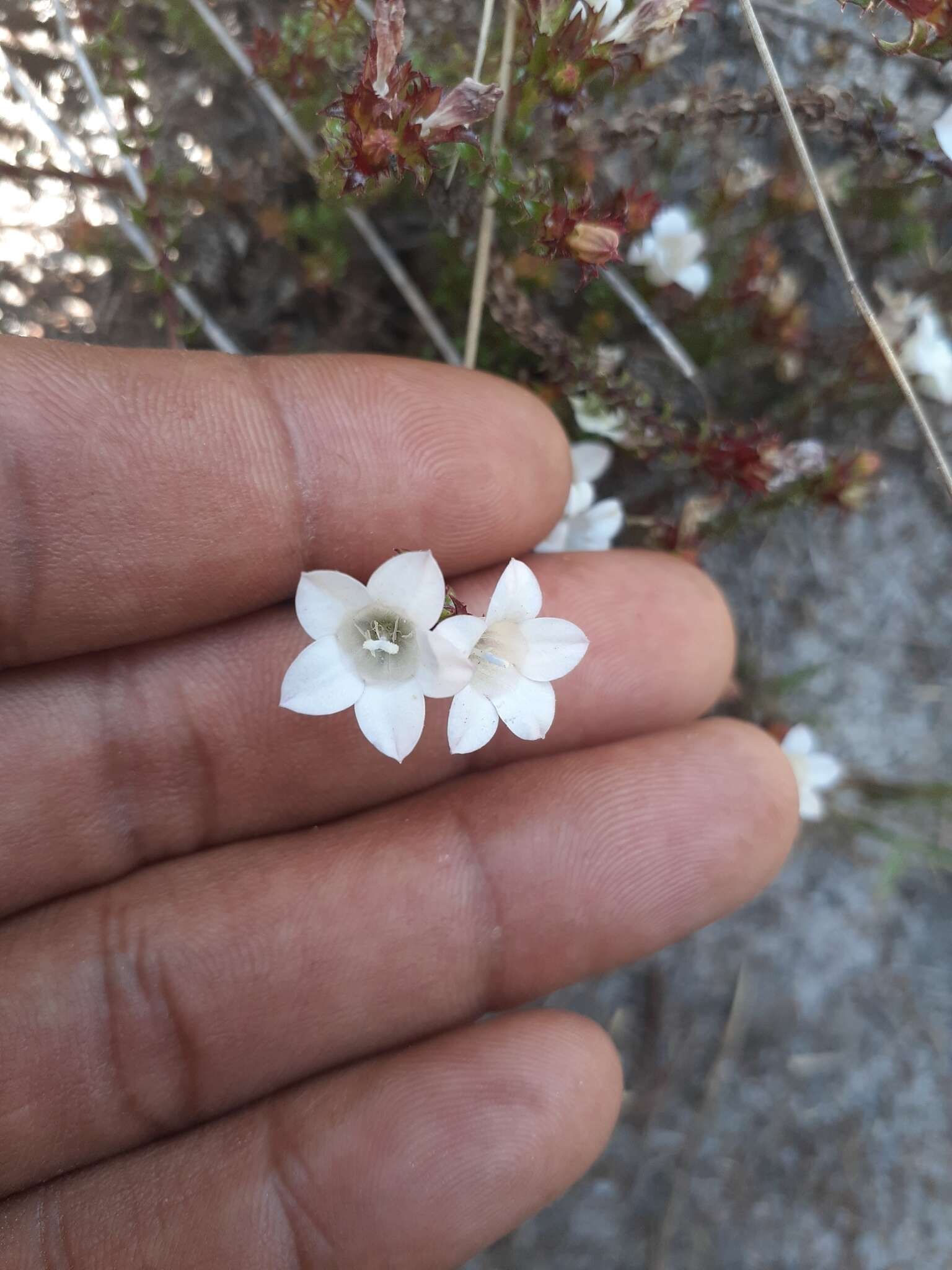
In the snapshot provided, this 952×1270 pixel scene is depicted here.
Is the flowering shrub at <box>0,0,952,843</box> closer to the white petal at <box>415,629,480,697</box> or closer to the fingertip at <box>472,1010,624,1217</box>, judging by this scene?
→ the white petal at <box>415,629,480,697</box>

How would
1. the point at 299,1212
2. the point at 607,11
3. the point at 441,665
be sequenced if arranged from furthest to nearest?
the point at 299,1212
the point at 607,11
the point at 441,665

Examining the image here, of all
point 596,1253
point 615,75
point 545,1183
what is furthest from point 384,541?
point 596,1253

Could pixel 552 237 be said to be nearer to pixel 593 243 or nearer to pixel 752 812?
pixel 593 243

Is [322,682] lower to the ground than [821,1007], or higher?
higher

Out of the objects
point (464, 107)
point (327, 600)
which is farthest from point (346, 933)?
point (464, 107)

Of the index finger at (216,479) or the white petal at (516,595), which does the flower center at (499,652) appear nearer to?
the white petal at (516,595)

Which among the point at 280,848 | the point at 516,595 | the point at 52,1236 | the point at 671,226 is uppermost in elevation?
the point at 671,226

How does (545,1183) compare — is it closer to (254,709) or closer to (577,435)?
(254,709)
